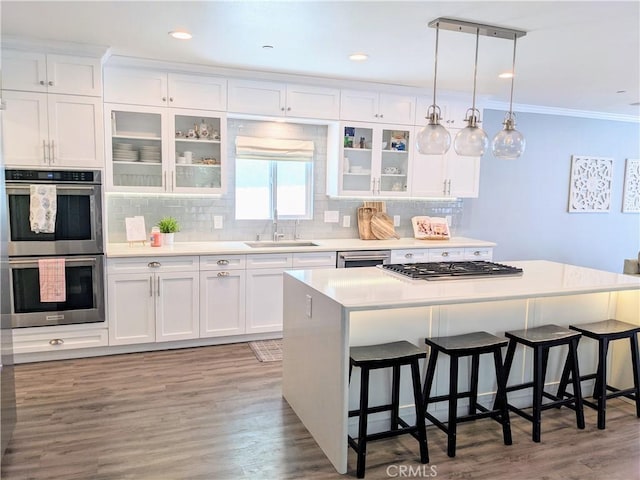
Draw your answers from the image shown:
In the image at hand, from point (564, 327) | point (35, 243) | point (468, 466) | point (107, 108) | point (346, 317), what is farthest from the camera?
point (107, 108)

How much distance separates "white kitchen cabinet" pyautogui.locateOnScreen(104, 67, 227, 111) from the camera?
409 centimetres

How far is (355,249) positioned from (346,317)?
239 cm

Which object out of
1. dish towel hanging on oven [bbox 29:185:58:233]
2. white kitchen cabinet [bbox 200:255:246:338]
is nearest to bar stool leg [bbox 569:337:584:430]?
white kitchen cabinet [bbox 200:255:246:338]

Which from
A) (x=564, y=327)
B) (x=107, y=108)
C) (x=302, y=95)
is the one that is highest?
(x=302, y=95)

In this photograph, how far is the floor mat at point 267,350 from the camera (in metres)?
4.09

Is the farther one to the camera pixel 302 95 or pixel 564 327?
pixel 302 95

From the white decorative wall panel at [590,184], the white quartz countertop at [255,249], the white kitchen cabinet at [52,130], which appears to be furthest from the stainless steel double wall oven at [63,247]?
the white decorative wall panel at [590,184]

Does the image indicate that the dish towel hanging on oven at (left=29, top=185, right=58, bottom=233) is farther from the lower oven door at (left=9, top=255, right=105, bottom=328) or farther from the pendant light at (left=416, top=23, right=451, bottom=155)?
the pendant light at (left=416, top=23, right=451, bottom=155)

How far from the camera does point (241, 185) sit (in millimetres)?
4984

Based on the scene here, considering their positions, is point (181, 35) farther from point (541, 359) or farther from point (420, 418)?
point (541, 359)

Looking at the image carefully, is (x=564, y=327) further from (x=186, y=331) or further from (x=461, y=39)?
(x=186, y=331)

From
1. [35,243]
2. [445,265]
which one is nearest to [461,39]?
[445,265]

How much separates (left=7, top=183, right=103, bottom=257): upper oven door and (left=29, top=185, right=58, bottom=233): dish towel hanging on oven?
A: 0.04m

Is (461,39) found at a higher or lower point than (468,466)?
higher
